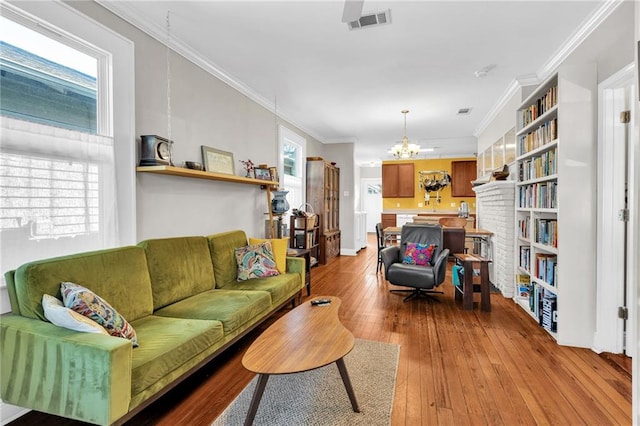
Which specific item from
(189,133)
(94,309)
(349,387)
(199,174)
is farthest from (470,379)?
(189,133)

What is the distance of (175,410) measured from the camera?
74.0 inches

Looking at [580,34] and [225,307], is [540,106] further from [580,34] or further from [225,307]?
[225,307]

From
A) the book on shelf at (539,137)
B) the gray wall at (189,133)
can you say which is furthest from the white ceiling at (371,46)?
the book on shelf at (539,137)

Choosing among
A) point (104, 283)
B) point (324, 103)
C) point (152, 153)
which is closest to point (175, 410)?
point (104, 283)

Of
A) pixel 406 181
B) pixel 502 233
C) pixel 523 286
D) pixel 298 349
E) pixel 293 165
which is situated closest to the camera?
pixel 298 349

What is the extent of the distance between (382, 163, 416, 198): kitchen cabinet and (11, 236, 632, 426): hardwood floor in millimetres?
6446

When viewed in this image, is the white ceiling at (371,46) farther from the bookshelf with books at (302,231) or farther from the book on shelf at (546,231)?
the bookshelf with books at (302,231)

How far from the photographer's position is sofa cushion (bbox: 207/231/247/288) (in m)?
3.11

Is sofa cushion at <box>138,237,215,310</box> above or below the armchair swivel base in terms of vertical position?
above

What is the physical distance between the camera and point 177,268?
263 centimetres

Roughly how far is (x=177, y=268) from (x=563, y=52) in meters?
4.16

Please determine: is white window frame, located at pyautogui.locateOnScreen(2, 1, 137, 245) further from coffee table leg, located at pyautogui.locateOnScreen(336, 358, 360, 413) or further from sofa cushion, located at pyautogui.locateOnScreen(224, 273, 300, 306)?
coffee table leg, located at pyautogui.locateOnScreen(336, 358, 360, 413)

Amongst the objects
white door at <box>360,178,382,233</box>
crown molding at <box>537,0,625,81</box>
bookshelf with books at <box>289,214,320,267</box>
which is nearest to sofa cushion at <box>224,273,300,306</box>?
bookshelf with books at <box>289,214,320,267</box>

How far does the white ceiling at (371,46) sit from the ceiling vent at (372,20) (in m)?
0.06
